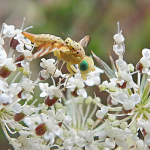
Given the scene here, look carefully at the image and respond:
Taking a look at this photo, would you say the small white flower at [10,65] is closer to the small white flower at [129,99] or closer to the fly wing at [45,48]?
the fly wing at [45,48]

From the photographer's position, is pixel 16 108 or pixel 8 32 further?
pixel 8 32

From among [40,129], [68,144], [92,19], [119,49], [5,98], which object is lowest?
[68,144]

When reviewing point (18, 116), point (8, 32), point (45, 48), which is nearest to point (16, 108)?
point (18, 116)

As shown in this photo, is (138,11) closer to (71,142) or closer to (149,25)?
(149,25)

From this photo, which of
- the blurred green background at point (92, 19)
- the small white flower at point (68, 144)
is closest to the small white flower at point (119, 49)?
the small white flower at point (68, 144)

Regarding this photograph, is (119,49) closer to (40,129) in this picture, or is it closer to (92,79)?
(92,79)

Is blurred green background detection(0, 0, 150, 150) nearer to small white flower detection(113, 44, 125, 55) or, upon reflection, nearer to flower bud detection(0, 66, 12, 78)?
small white flower detection(113, 44, 125, 55)

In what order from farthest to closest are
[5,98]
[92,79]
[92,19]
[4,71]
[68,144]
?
[92,19] → [92,79] → [68,144] → [4,71] → [5,98]

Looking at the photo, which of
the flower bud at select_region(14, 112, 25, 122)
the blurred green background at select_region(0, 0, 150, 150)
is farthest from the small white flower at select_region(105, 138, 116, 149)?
the blurred green background at select_region(0, 0, 150, 150)
